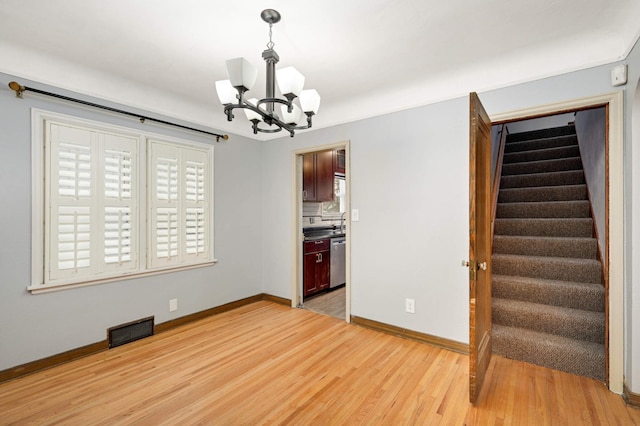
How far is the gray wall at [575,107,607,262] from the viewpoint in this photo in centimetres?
274

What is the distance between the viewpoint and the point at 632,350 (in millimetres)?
1864

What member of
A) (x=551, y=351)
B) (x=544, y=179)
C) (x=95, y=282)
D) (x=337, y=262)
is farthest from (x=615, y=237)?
(x=95, y=282)

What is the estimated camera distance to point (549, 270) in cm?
284

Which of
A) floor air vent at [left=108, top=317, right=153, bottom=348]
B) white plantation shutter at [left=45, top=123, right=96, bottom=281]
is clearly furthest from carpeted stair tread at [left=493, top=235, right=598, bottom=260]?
white plantation shutter at [left=45, top=123, right=96, bottom=281]

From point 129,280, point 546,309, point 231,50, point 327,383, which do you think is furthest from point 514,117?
point 129,280

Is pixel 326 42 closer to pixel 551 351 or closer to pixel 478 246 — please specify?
pixel 478 246

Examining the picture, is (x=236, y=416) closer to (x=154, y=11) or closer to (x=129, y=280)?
(x=129, y=280)

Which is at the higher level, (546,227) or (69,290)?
(546,227)

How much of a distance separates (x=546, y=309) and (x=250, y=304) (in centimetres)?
327

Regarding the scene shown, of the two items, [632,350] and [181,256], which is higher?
[181,256]

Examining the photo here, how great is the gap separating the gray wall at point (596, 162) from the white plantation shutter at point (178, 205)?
3.91 metres

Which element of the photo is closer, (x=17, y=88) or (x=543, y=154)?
(x=17, y=88)

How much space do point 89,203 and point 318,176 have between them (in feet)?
9.68

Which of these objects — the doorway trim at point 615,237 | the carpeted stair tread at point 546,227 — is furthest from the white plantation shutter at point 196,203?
the doorway trim at point 615,237
